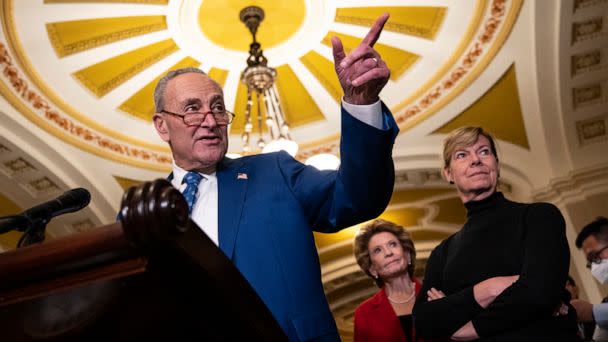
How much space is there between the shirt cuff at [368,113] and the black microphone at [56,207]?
25.7 inches

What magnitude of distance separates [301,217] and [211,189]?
0.90ft

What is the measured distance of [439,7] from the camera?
22.0ft

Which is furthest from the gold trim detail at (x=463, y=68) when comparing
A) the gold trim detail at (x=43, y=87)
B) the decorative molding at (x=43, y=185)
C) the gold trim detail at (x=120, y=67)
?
the decorative molding at (x=43, y=185)

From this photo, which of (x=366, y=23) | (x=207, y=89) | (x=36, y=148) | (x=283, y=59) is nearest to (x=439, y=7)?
(x=366, y=23)

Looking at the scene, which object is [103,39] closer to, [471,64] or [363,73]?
[471,64]

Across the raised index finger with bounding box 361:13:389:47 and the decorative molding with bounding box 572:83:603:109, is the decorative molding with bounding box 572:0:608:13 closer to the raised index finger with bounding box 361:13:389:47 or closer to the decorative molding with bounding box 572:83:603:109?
the decorative molding with bounding box 572:83:603:109

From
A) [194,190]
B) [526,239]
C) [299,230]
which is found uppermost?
[194,190]

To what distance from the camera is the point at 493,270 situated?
2.07m

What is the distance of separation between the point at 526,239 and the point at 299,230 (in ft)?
2.86

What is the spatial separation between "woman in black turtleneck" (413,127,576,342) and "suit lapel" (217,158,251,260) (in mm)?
861

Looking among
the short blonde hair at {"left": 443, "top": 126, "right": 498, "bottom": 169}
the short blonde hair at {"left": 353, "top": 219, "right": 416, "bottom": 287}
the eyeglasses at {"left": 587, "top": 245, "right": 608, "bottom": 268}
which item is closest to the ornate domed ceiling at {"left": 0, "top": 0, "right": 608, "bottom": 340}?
the eyeglasses at {"left": 587, "top": 245, "right": 608, "bottom": 268}

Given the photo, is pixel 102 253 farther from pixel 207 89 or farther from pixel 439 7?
pixel 439 7

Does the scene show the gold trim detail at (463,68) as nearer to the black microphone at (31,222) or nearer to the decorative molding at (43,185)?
the decorative molding at (43,185)

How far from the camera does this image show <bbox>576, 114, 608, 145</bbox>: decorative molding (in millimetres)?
7656
